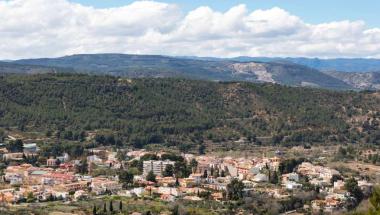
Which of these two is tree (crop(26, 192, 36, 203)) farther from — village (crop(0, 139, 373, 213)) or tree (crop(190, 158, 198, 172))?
tree (crop(190, 158, 198, 172))

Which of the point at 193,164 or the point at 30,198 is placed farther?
the point at 193,164

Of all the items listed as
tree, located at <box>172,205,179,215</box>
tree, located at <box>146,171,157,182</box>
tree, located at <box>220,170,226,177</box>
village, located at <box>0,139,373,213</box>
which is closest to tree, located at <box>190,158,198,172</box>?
village, located at <box>0,139,373,213</box>

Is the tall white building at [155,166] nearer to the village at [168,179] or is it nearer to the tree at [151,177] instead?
the village at [168,179]

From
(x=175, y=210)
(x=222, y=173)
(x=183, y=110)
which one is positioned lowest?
(x=222, y=173)


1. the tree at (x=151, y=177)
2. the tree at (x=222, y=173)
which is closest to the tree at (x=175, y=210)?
the tree at (x=151, y=177)

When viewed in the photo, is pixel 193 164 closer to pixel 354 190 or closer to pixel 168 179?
pixel 168 179

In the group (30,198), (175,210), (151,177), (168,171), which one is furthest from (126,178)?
(175,210)

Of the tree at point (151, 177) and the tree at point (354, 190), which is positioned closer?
the tree at point (354, 190)
